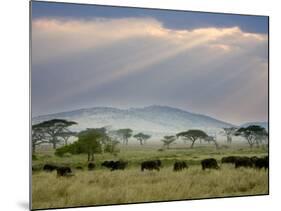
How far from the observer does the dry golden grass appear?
18.9ft

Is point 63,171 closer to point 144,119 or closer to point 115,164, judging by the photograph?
point 115,164

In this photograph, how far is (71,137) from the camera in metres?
5.83

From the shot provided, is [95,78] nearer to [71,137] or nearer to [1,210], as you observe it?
[71,137]

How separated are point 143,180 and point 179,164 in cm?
45

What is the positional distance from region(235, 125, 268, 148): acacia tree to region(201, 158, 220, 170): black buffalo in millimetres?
405

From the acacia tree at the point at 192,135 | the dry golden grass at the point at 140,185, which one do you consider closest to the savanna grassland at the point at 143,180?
the dry golden grass at the point at 140,185

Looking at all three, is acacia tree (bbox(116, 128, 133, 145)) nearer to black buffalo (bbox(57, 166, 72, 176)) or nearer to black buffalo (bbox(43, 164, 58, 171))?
black buffalo (bbox(57, 166, 72, 176))

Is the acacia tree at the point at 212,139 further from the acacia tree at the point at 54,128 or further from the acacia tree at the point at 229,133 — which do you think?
the acacia tree at the point at 54,128

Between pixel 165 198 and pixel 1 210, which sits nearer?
pixel 1 210

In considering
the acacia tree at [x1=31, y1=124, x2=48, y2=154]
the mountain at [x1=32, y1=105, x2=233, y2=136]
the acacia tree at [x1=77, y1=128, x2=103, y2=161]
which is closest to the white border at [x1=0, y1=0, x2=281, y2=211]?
the acacia tree at [x1=31, y1=124, x2=48, y2=154]

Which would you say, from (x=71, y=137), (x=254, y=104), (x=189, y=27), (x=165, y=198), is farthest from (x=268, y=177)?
(x=71, y=137)

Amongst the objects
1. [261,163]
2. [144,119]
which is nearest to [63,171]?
[144,119]

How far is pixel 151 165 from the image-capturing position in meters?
6.14

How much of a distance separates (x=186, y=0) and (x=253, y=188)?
7.37ft
